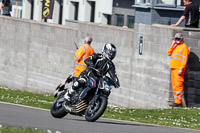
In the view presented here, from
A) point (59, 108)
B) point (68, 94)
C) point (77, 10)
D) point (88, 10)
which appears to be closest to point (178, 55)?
point (59, 108)

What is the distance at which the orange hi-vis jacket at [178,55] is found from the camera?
19.1 meters

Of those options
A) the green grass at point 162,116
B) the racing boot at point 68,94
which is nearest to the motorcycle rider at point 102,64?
the racing boot at point 68,94

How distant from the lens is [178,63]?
63.4 ft

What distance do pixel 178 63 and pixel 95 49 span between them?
4.26 m

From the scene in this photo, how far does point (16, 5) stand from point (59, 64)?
2458cm

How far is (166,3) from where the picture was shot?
98.4ft

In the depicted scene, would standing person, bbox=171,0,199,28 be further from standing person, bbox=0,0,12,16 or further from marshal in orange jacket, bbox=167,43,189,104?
standing person, bbox=0,0,12,16

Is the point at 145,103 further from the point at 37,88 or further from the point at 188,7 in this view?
the point at 37,88

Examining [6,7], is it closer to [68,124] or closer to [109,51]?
[109,51]

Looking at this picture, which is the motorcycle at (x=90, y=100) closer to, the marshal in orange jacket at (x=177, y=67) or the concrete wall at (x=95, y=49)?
the marshal in orange jacket at (x=177, y=67)

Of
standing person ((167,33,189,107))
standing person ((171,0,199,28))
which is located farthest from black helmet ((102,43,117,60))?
standing person ((171,0,199,28))

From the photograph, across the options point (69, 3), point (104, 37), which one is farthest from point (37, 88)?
point (69, 3)

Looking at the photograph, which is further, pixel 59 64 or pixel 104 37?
pixel 59 64

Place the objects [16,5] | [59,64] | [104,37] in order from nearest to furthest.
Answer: [104,37]
[59,64]
[16,5]
